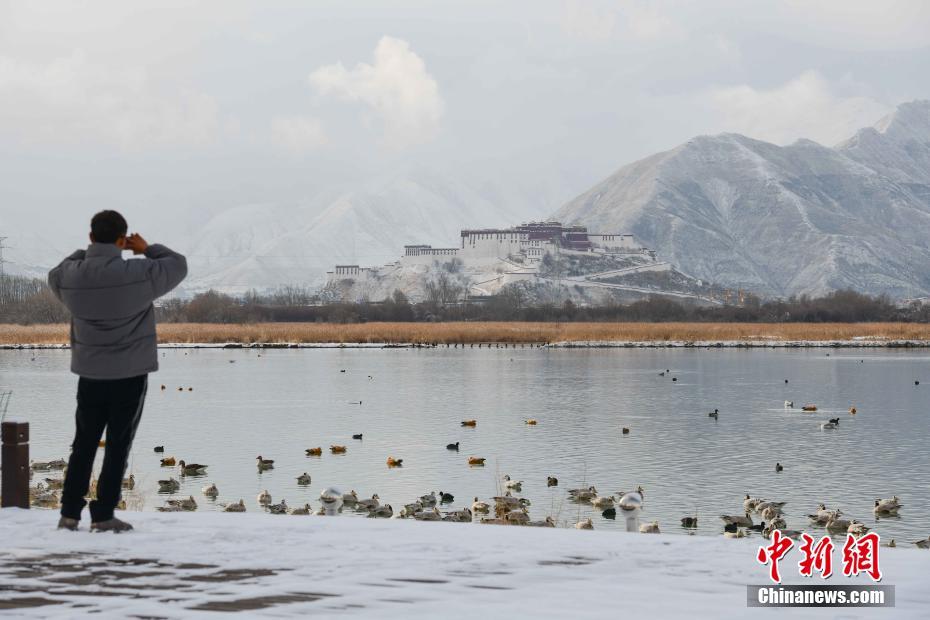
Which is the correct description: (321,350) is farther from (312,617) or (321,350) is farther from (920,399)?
(312,617)

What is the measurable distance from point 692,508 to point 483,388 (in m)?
34.7

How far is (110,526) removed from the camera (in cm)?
1059

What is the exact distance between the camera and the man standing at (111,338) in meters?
10.6

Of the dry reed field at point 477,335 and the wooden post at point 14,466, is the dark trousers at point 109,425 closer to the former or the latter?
the wooden post at point 14,466

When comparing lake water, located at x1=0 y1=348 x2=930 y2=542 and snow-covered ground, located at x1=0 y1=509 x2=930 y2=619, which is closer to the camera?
snow-covered ground, located at x1=0 y1=509 x2=930 y2=619

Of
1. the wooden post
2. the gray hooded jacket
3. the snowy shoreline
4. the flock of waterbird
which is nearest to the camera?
the gray hooded jacket

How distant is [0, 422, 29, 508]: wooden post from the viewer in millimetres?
12242

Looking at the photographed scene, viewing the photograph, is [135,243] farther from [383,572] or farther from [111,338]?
[383,572]

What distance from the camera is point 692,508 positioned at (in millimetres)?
24266

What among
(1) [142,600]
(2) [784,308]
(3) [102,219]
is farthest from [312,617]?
(2) [784,308]

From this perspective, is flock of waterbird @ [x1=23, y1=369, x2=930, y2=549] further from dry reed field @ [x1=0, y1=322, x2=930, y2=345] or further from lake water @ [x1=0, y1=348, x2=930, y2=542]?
dry reed field @ [x1=0, y1=322, x2=930, y2=345]

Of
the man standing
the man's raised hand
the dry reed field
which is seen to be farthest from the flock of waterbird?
the dry reed field

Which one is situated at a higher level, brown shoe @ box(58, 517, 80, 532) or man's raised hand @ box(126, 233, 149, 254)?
man's raised hand @ box(126, 233, 149, 254)

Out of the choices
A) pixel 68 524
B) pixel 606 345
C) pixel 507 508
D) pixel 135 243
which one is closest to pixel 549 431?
pixel 507 508
